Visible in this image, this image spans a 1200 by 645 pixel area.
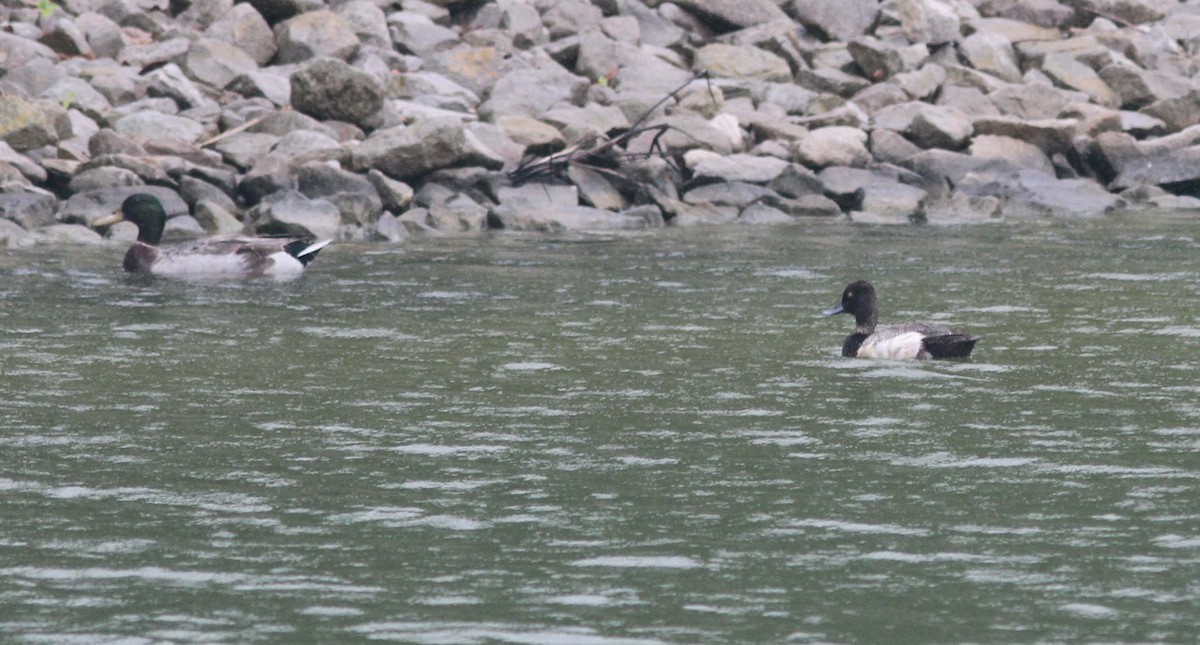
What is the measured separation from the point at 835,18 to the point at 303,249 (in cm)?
1698

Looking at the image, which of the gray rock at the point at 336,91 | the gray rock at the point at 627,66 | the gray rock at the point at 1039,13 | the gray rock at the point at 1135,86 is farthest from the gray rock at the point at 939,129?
the gray rock at the point at 1039,13

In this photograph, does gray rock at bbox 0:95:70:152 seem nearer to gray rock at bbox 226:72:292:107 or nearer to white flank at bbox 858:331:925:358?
gray rock at bbox 226:72:292:107

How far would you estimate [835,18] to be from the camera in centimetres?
3575

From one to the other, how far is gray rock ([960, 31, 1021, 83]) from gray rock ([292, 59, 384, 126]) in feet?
36.9

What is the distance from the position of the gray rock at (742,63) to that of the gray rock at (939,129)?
363 centimetres

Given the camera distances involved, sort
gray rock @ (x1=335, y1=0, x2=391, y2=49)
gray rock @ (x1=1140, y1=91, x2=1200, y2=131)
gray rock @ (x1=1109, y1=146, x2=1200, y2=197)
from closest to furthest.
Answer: gray rock @ (x1=1109, y1=146, x2=1200, y2=197)
gray rock @ (x1=1140, y1=91, x2=1200, y2=131)
gray rock @ (x1=335, y1=0, x2=391, y2=49)

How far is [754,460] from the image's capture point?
37.0 feet

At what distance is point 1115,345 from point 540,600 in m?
8.33

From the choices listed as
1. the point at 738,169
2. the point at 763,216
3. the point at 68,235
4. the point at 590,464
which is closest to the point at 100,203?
the point at 68,235

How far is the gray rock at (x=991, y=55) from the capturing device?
112 ft

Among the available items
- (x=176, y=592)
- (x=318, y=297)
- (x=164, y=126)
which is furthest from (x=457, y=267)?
(x=176, y=592)

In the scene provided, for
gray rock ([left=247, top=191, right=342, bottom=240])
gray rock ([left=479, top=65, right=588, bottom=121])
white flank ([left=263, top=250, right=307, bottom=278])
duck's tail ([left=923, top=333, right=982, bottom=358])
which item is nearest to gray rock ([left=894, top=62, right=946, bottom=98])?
gray rock ([left=479, top=65, right=588, bottom=121])

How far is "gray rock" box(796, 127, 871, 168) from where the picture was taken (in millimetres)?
28016

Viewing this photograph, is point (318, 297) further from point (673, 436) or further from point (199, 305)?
point (673, 436)
